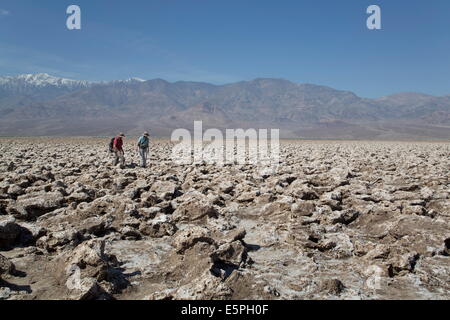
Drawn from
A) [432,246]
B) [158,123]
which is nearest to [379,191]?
[432,246]

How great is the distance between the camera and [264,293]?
332 centimetres

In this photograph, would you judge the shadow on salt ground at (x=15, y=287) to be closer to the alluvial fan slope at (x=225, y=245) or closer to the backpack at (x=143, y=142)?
the alluvial fan slope at (x=225, y=245)

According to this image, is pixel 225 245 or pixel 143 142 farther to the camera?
pixel 143 142

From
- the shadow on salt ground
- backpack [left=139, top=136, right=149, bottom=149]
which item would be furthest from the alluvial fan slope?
backpack [left=139, top=136, right=149, bottom=149]

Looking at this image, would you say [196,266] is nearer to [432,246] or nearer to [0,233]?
[0,233]

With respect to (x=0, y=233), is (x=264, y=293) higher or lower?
lower

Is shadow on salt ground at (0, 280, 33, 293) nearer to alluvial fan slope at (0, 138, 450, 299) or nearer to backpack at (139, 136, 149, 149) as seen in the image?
alluvial fan slope at (0, 138, 450, 299)

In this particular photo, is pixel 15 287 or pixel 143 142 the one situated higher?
pixel 143 142

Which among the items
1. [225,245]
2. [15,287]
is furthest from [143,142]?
[15,287]

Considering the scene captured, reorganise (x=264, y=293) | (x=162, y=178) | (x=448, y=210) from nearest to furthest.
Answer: (x=264, y=293)
(x=448, y=210)
(x=162, y=178)

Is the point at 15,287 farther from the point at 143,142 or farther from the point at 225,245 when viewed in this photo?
the point at 143,142

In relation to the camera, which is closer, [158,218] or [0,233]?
[0,233]
